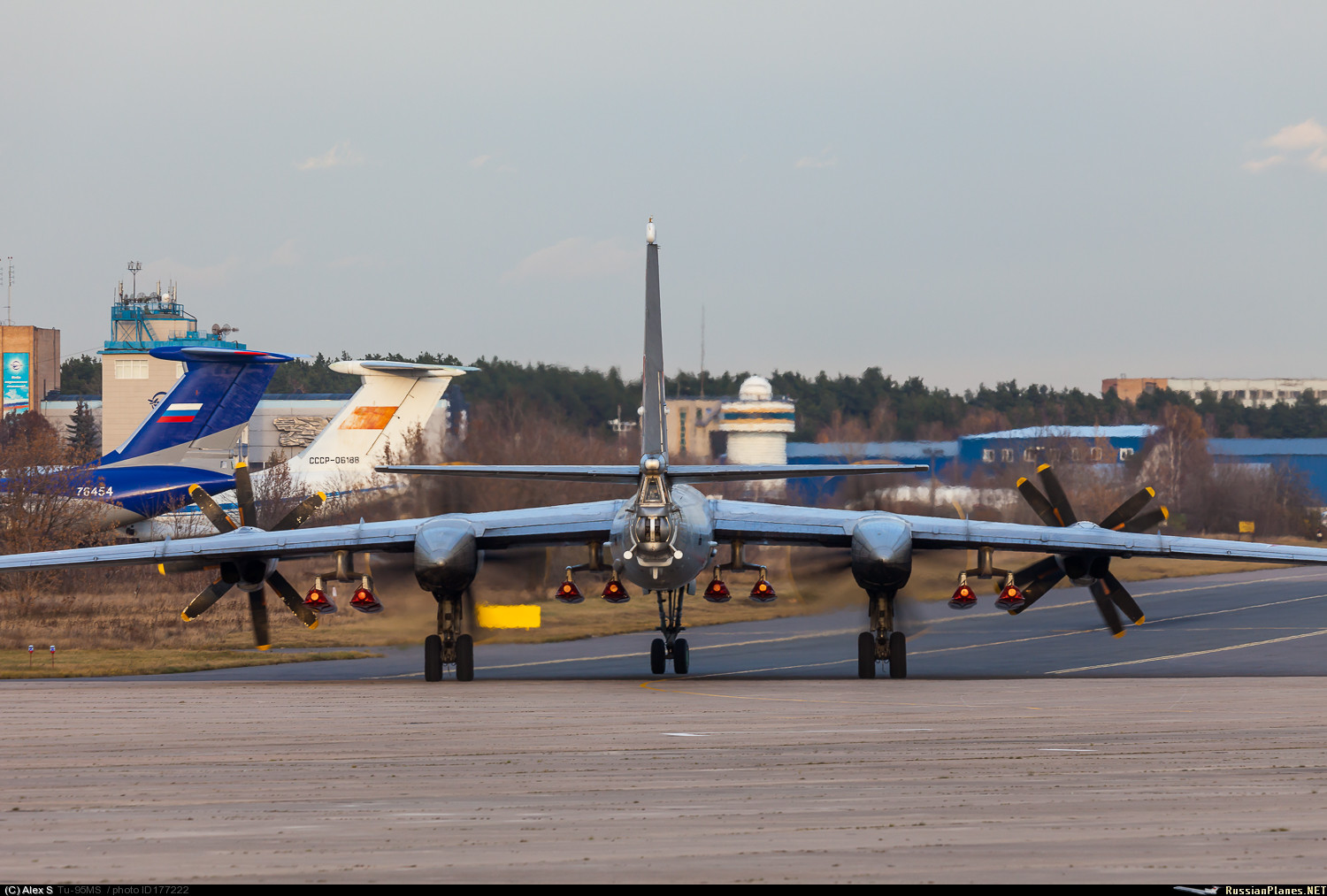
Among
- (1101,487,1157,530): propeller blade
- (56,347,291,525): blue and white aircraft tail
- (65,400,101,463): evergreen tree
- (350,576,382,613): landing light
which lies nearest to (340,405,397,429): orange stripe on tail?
(56,347,291,525): blue and white aircraft tail

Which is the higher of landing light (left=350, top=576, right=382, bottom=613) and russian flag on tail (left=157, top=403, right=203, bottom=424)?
russian flag on tail (left=157, top=403, right=203, bottom=424)

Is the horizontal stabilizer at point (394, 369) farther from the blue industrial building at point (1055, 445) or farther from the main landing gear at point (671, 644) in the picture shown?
the main landing gear at point (671, 644)

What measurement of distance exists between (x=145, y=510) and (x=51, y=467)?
3214 mm

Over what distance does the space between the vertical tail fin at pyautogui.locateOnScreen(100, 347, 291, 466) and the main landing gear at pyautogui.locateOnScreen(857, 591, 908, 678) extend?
27.6 metres

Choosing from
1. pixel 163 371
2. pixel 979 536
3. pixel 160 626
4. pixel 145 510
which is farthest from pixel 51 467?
pixel 163 371

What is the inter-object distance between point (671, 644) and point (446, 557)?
17.7 feet

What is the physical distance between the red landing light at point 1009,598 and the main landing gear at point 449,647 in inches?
366

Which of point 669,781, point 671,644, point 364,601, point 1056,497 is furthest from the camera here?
point 1056,497

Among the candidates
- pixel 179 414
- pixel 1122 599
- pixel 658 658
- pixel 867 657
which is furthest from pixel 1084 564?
pixel 179 414

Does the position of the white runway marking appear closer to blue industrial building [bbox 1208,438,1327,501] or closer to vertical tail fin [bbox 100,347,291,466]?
vertical tail fin [bbox 100,347,291,466]

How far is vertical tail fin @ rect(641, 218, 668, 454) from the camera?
2075cm

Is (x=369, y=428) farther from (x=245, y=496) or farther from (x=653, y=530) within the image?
(x=653, y=530)

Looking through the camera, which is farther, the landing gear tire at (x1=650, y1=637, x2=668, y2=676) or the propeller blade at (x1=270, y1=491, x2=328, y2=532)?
the landing gear tire at (x1=650, y1=637, x2=668, y2=676)

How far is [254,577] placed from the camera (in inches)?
936
